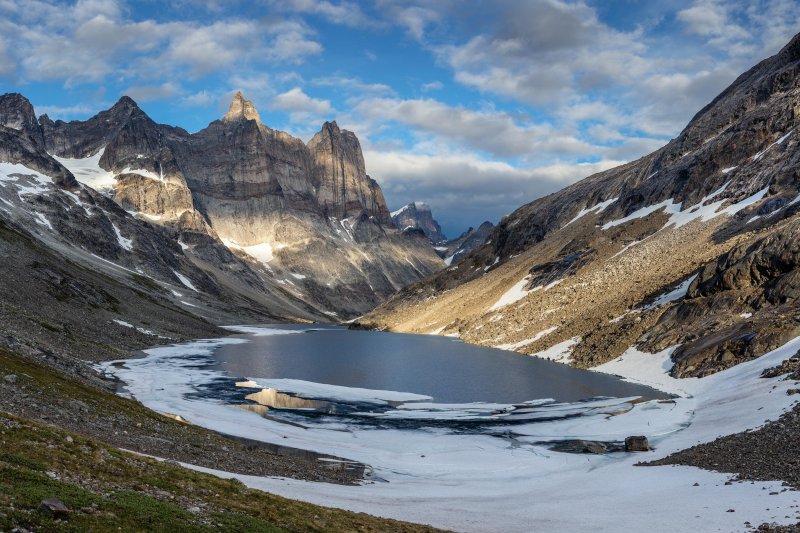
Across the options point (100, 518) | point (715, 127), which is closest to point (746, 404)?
point (100, 518)

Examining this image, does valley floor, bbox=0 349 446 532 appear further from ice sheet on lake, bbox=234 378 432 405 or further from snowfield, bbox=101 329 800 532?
ice sheet on lake, bbox=234 378 432 405

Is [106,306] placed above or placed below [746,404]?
above

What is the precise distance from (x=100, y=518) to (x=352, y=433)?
3208 centimetres

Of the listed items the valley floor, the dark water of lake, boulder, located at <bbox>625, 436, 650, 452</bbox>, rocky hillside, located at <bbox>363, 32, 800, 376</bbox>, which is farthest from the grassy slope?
rocky hillside, located at <bbox>363, 32, 800, 376</bbox>

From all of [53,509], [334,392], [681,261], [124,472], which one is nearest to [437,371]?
[334,392]

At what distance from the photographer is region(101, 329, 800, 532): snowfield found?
84.0 ft

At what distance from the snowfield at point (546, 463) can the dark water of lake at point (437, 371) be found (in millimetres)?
5381

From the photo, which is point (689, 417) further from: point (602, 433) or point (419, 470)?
point (419, 470)

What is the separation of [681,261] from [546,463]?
75.4 m

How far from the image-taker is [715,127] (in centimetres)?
16325

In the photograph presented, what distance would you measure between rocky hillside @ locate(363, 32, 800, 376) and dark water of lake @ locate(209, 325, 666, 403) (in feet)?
23.6

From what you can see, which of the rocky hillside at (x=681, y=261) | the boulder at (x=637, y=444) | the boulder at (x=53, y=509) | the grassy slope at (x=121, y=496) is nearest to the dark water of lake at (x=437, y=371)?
the rocky hillside at (x=681, y=261)

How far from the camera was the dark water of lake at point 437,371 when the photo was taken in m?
64.9

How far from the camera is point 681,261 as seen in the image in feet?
335
